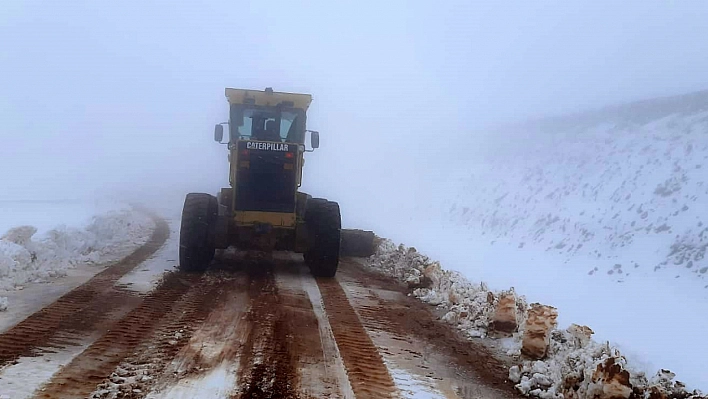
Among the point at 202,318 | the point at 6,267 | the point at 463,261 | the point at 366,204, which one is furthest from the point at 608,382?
the point at 366,204

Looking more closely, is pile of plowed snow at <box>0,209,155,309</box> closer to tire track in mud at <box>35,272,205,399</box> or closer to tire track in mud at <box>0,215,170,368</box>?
tire track in mud at <box>0,215,170,368</box>

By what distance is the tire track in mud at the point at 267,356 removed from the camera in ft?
13.7

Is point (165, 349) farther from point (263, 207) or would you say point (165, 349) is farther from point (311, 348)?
point (263, 207)

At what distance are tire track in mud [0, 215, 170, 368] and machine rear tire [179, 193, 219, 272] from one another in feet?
2.96

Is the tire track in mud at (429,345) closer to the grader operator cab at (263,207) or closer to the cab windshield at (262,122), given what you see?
the grader operator cab at (263,207)

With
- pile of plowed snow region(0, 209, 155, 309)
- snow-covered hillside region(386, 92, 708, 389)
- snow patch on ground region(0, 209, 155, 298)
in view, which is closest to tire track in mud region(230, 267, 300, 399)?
pile of plowed snow region(0, 209, 155, 309)

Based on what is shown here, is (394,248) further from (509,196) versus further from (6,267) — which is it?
(509,196)

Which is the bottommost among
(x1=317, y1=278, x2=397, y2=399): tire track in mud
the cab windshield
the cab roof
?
(x1=317, y1=278, x2=397, y2=399): tire track in mud

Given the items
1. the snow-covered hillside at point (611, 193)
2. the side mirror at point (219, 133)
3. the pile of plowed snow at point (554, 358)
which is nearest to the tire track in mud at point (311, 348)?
the pile of plowed snow at point (554, 358)

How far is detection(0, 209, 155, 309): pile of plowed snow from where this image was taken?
7770 millimetres

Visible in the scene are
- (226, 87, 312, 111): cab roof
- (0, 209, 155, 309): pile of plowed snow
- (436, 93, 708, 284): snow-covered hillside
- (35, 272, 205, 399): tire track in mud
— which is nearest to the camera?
(35, 272, 205, 399): tire track in mud

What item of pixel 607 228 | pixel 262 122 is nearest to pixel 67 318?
pixel 262 122

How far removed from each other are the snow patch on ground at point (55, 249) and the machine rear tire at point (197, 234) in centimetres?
164

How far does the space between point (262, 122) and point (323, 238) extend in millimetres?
2395
